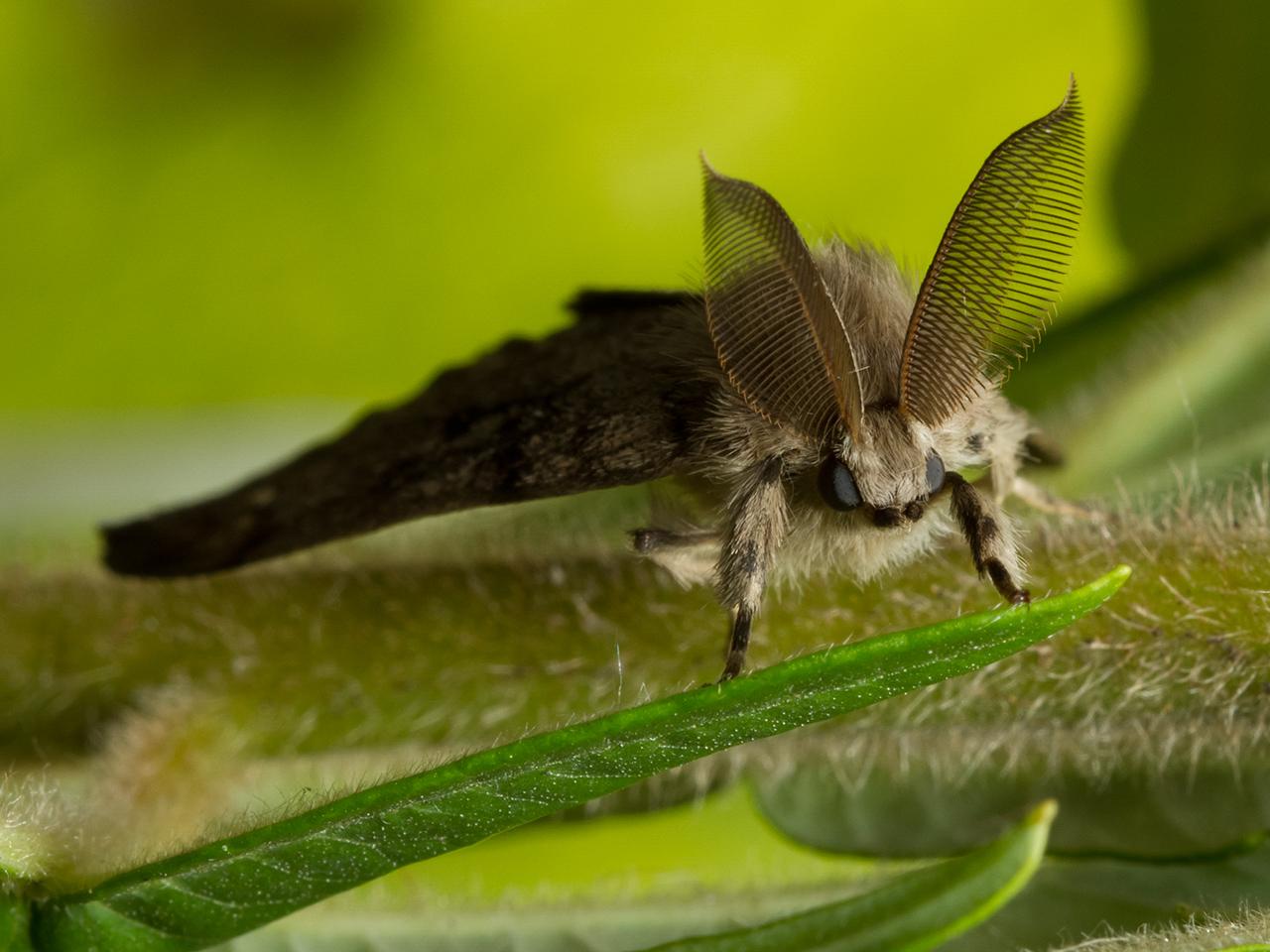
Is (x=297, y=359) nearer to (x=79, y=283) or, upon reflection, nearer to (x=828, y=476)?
(x=79, y=283)

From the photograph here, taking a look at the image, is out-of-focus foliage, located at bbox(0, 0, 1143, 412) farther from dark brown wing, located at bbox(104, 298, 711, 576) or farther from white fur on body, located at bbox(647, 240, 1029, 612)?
white fur on body, located at bbox(647, 240, 1029, 612)

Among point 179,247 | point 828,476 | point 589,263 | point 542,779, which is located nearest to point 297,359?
point 179,247

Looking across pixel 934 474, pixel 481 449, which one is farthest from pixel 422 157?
pixel 934 474

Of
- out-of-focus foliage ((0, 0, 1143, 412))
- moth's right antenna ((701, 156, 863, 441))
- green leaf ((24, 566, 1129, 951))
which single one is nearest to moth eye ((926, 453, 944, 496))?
moth's right antenna ((701, 156, 863, 441))

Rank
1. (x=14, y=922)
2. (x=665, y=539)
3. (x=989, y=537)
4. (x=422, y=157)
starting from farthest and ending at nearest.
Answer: (x=422, y=157)
(x=665, y=539)
(x=989, y=537)
(x=14, y=922)

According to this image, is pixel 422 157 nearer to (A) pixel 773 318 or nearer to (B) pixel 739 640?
(A) pixel 773 318

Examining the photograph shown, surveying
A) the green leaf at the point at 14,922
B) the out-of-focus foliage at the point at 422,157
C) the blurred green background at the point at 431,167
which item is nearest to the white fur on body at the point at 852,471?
the green leaf at the point at 14,922
